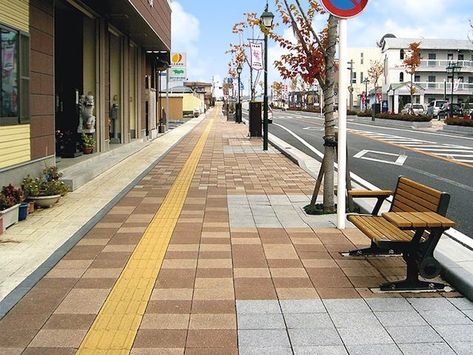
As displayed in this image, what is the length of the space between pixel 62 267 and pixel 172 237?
1.70 meters

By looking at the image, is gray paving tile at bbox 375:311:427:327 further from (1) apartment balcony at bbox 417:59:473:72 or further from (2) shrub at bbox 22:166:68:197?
(1) apartment balcony at bbox 417:59:473:72

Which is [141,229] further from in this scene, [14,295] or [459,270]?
[459,270]

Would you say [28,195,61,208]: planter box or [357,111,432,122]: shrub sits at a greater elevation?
[357,111,432,122]: shrub

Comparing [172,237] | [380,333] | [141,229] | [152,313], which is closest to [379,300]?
[380,333]

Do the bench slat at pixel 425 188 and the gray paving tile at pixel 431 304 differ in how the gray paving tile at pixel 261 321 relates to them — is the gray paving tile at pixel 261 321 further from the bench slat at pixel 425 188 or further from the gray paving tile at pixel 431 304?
the bench slat at pixel 425 188

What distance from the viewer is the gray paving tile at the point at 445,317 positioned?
4719 millimetres

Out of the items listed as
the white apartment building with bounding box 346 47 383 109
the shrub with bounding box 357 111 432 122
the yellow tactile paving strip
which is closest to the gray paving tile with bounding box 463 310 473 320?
the yellow tactile paving strip

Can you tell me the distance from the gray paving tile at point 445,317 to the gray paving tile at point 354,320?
1.50 feet

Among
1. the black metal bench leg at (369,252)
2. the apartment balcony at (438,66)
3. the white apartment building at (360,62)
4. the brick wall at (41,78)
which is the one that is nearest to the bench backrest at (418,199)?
the black metal bench leg at (369,252)

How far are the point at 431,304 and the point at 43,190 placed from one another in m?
6.53

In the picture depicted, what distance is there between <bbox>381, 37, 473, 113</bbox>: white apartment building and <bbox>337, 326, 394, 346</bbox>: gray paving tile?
74660 millimetres

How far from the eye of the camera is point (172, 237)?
24.6 feet

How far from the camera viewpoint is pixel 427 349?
418 cm

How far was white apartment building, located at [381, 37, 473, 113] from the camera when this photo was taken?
77.9 meters
